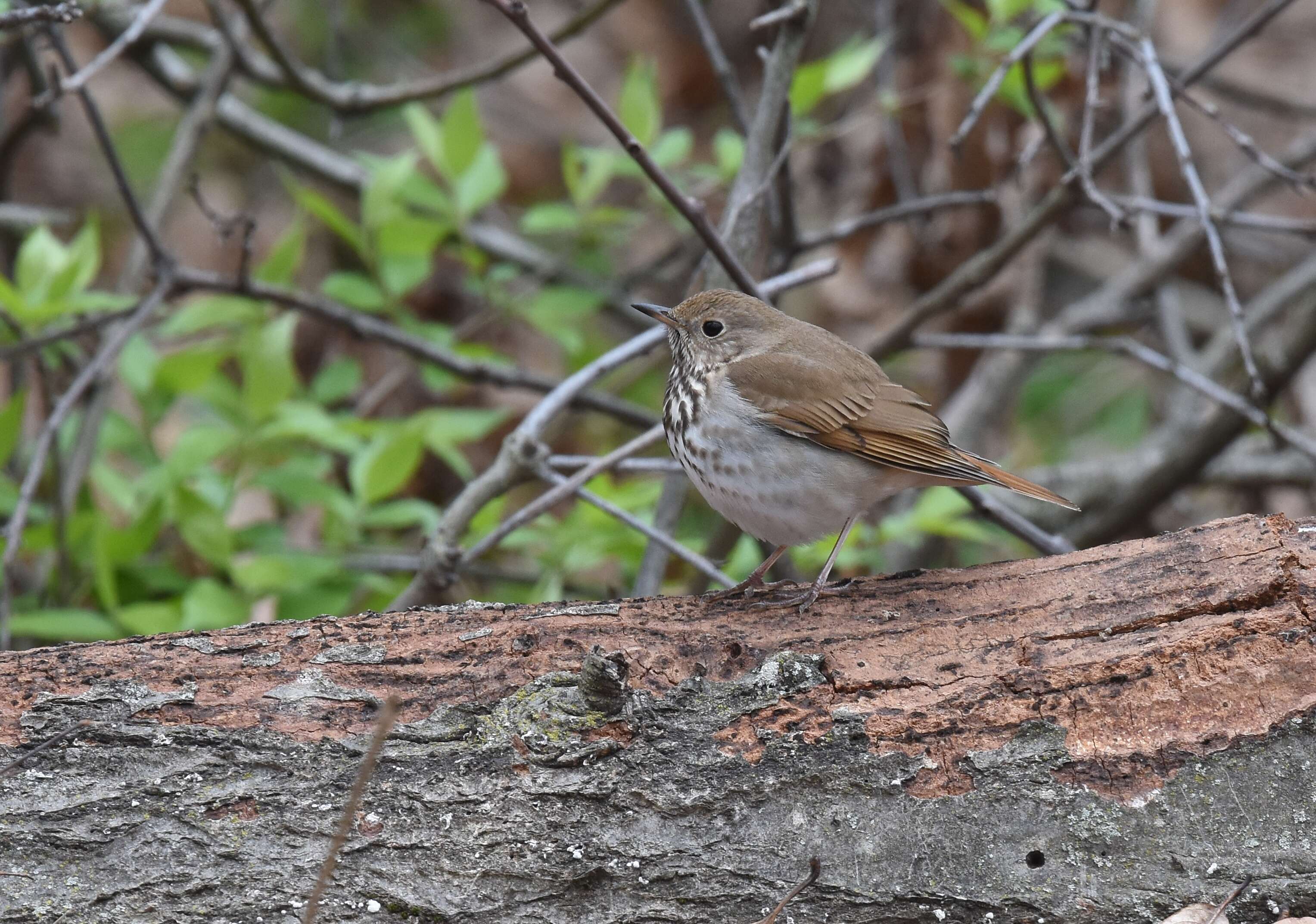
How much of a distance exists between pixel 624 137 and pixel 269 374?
4.63 ft

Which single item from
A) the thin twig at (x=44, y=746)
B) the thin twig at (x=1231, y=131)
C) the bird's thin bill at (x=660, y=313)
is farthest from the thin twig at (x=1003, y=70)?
the thin twig at (x=44, y=746)

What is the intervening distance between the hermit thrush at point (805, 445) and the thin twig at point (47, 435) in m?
1.51

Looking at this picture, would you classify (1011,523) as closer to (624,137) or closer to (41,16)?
(624,137)

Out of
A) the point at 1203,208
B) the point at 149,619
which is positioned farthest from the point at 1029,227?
the point at 149,619

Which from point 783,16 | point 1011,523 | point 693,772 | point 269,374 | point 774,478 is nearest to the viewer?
point 693,772

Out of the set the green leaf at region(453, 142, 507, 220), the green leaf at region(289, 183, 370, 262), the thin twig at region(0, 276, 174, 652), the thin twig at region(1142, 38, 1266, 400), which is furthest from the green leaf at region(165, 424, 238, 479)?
the thin twig at region(1142, 38, 1266, 400)

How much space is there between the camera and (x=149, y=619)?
3258mm

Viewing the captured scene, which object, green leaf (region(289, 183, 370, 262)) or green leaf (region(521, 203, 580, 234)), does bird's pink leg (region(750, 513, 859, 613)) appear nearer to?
green leaf (region(521, 203, 580, 234))

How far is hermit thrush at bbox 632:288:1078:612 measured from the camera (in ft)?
9.50

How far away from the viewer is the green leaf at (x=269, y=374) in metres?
3.62

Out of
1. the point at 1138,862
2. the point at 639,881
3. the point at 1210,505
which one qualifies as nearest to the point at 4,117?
the point at 639,881

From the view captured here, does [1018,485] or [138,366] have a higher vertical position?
[138,366]

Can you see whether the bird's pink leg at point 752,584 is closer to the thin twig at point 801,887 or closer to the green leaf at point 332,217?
the thin twig at point 801,887

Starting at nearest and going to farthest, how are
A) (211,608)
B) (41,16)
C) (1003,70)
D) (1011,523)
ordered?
(41,16)
(1003,70)
(211,608)
(1011,523)
